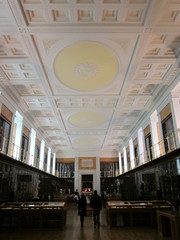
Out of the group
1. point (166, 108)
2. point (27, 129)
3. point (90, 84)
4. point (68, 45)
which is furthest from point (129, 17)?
point (27, 129)

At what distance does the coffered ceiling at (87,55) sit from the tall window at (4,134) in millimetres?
1425

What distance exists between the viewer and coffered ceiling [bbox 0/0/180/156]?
18.7 ft

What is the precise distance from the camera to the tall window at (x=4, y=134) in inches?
370

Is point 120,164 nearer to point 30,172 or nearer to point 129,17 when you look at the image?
point 30,172

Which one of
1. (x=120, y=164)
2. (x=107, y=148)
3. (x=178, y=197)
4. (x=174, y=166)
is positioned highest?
(x=107, y=148)

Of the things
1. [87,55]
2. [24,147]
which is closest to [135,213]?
[87,55]

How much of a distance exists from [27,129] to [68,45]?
318 inches

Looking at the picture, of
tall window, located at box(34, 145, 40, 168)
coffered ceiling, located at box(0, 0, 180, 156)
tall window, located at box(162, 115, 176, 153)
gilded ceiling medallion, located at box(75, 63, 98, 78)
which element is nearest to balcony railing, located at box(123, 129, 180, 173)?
tall window, located at box(162, 115, 176, 153)

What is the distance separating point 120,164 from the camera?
911 inches

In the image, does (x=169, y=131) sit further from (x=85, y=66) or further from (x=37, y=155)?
(x=37, y=155)

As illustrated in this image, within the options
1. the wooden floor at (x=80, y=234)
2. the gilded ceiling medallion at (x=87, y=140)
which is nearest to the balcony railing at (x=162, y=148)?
the wooden floor at (x=80, y=234)

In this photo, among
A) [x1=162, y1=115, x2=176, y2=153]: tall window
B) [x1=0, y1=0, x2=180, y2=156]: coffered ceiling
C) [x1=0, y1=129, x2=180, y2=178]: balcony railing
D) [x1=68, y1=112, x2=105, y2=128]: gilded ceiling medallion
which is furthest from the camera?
[x1=68, y1=112, x2=105, y2=128]: gilded ceiling medallion

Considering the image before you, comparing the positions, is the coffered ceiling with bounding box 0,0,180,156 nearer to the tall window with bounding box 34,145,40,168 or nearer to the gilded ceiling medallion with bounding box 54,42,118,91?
the gilded ceiling medallion with bounding box 54,42,118,91

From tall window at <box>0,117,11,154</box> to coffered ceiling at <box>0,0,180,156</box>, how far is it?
1425 mm
